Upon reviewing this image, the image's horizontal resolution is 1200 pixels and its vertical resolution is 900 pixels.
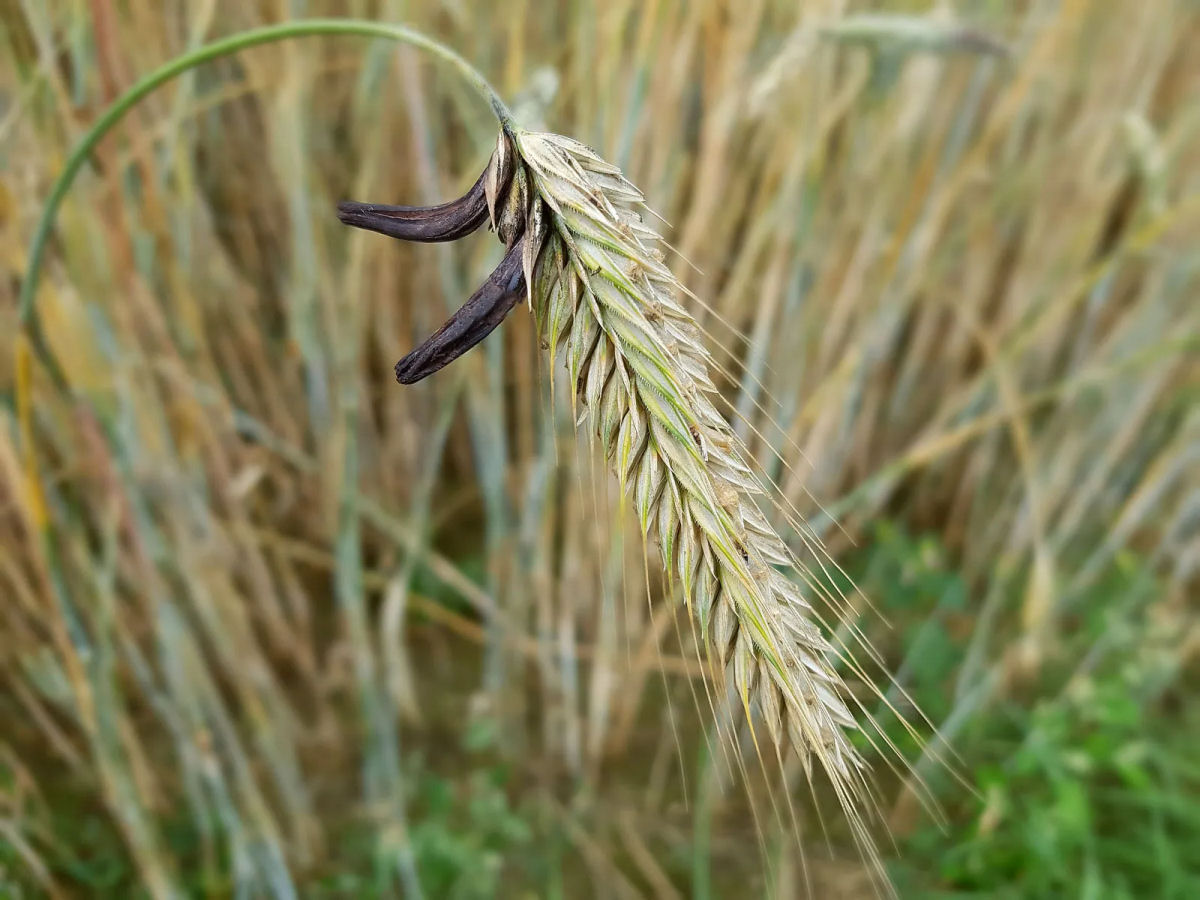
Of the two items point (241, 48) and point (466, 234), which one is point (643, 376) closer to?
point (466, 234)

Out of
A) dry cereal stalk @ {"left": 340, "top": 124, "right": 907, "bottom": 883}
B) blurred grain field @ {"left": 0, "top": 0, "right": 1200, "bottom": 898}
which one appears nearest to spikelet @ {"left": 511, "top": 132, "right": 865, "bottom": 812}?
dry cereal stalk @ {"left": 340, "top": 124, "right": 907, "bottom": 883}

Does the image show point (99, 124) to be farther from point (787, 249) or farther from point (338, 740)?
point (338, 740)

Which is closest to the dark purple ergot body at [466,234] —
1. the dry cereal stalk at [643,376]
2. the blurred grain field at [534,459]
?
the dry cereal stalk at [643,376]

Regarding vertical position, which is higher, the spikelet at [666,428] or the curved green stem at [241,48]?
the curved green stem at [241,48]

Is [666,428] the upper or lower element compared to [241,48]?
lower

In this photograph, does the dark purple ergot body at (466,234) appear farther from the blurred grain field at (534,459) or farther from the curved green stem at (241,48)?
the blurred grain field at (534,459)

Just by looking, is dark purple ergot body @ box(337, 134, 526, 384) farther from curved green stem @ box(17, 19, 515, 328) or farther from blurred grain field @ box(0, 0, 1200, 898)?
blurred grain field @ box(0, 0, 1200, 898)

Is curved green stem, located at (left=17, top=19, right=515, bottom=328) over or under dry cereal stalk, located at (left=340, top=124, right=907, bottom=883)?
over

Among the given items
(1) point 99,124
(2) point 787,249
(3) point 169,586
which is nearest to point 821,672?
(1) point 99,124

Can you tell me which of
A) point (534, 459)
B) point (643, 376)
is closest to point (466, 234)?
point (643, 376)
